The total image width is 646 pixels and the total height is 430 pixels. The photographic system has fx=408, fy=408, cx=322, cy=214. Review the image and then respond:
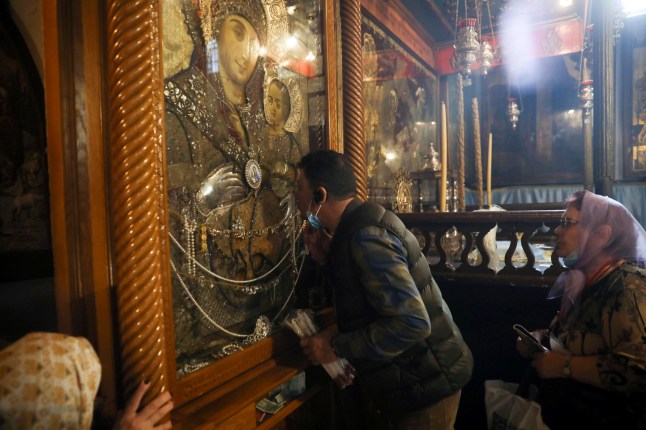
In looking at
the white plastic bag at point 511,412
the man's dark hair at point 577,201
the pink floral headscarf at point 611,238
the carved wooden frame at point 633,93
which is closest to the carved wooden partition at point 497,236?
the man's dark hair at point 577,201

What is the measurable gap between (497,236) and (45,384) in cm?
263

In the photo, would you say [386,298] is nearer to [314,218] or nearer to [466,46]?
[314,218]

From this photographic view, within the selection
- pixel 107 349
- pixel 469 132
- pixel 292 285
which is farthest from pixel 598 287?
pixel 469 132

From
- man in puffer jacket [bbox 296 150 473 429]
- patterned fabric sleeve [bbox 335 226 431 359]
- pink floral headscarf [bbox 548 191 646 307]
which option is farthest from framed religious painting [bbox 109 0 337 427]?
pink floral headscarf [bbox 548 191 646 307]

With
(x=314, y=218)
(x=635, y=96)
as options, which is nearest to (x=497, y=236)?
(x=314, y=218)

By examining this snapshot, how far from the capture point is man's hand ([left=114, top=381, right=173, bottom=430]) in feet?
3.55

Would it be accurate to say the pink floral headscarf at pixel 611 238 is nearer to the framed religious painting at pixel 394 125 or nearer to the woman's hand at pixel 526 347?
the woman's hand at pixel 526 347

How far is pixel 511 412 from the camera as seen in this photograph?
1.99 m

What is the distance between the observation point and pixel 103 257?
3.73 ft

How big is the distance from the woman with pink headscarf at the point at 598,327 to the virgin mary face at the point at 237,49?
66.1 inches

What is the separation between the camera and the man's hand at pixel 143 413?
3.55 ft

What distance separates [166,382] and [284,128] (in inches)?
50.9

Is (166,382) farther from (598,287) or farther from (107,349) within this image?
(598,287)

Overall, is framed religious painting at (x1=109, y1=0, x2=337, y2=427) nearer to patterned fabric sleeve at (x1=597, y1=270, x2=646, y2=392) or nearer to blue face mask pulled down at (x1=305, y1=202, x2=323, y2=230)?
blue face mask pulled down at (x1=305, y1=202, x2=323, y2=230)
